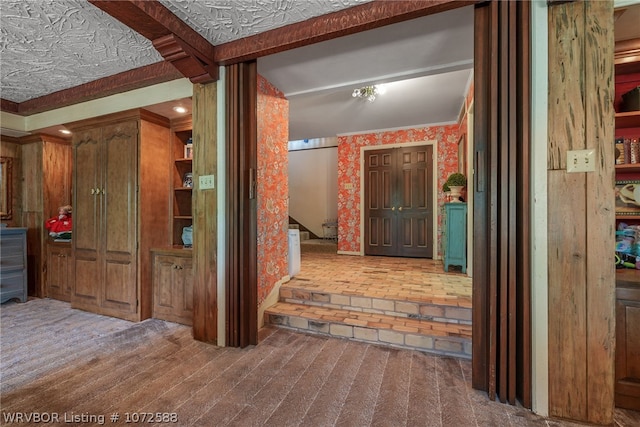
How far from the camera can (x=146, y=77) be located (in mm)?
2449

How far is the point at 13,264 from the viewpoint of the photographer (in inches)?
131

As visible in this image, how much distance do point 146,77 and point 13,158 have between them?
2.79 meters

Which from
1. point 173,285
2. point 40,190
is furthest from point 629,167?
point 40,190

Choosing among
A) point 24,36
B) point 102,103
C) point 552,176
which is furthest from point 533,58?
point 102,103

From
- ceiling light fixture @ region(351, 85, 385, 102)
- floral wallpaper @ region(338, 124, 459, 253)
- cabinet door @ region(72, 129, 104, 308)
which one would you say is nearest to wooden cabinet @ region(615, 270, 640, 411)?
ceiling light fixture @ region(351, 85, 385, 102)

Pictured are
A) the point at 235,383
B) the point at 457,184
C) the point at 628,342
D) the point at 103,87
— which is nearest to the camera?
the point at 628,342

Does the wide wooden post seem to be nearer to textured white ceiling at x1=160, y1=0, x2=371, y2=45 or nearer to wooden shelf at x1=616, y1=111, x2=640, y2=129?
textured white ceiling at x1=160, y1=0, x2=371, y2=45

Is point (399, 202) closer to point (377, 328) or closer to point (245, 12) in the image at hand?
point (377, 328)

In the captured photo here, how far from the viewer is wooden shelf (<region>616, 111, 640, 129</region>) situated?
5.78 ft

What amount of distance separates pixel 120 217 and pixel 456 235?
154 inches

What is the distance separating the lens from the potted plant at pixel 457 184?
A: 367 centimetres

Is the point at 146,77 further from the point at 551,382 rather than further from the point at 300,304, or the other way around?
the point at 551,382

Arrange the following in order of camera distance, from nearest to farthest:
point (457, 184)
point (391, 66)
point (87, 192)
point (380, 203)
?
point (391, 66) → point (87, 192) → point (457, 184) → point (380, 203)

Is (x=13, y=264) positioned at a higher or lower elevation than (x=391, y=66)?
lower
